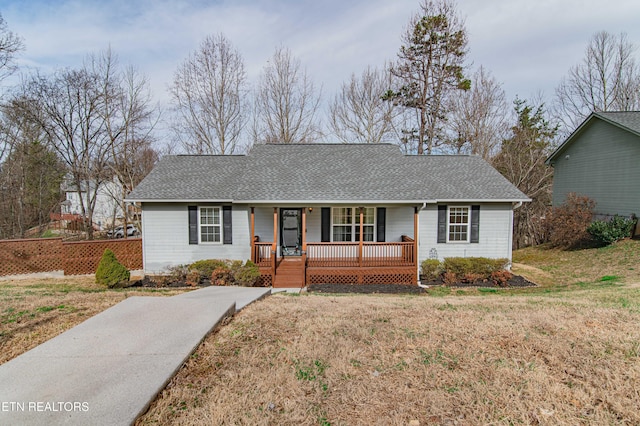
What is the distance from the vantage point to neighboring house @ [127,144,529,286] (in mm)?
11406

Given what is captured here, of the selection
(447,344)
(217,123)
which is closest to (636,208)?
(447,344)

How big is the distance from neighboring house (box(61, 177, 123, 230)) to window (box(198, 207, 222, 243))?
39.8 ft

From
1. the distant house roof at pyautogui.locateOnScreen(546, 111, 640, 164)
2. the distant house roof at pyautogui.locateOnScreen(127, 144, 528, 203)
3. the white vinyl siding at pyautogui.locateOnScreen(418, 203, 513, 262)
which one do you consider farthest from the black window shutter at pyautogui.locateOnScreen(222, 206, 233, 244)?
the distant house roof at pyautogui.locateOnScreen(546, 111, 640, 164)

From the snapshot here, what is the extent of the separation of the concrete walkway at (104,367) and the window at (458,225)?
32.1 ft

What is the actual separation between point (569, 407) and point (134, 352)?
14.6 feet

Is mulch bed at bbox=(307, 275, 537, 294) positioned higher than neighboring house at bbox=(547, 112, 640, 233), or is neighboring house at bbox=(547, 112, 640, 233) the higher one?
neighboring house at bbox=(547, 112, 640, 233)

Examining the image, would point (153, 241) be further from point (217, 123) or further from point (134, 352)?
point (217, 123)

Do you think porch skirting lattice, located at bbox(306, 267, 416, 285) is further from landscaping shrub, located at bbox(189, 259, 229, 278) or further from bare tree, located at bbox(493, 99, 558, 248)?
bare tree, located at bbox(493, 99, 558, 248)

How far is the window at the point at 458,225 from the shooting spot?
12375 millimetres

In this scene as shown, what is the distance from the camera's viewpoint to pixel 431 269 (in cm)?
1173

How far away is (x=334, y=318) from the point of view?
5285 mm

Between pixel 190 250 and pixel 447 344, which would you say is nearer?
pixel 447 344

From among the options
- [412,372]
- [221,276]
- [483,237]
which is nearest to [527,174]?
[483,237]

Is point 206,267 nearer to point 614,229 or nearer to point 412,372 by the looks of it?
point 412,372
